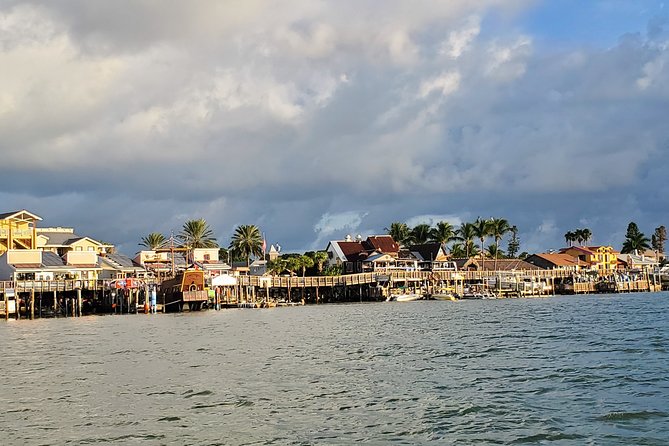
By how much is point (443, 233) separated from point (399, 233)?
30.6 feet

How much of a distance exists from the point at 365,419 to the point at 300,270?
116 meters

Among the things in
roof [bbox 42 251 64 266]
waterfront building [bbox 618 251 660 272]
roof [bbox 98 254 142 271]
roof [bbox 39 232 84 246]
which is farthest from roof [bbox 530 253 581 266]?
roof [bbox 42 251 64 266]

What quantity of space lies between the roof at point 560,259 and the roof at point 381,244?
A: 33.5 m

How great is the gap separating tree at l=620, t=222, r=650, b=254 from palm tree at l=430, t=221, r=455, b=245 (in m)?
54.7

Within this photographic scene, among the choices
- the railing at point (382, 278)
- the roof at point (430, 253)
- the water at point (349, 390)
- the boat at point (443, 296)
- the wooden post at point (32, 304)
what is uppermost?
the roof at point (430, 253)

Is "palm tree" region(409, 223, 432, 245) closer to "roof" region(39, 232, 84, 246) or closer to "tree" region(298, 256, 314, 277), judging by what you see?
"tree" region(298, 256, 314, 277)

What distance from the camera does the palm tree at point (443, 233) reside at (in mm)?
156375

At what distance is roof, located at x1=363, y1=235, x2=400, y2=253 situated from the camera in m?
132

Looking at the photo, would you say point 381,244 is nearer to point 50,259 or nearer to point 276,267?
point 276,267

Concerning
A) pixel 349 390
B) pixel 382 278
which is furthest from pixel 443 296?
pixel 349 390

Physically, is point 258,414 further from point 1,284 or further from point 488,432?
point 1,284

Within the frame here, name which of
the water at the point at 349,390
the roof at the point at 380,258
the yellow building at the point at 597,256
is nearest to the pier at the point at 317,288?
the roof at the point at 380,258

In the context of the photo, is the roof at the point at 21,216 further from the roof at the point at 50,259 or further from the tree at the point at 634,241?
the tree at the point at 634,241

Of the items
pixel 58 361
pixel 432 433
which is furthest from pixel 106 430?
pixel 58 361
